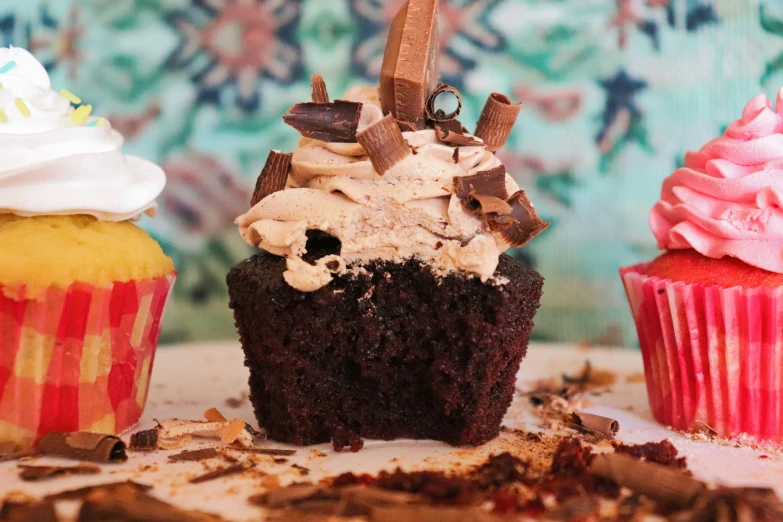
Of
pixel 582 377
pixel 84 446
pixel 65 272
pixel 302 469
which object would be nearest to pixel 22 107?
pixel 65 272

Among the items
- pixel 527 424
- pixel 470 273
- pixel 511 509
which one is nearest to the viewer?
pixel 511 509

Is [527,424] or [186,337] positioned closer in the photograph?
[527,424]

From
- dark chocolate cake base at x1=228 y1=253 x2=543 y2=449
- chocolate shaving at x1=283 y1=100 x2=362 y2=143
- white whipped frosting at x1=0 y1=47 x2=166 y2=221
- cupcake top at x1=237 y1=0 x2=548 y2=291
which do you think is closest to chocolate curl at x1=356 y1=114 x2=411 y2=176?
cupcake top at x1=237 y1=0 x2=548 y2=291

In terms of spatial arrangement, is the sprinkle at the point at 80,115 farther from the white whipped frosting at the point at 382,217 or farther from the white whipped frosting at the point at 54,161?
the white whipped frosting at the point at 382,217

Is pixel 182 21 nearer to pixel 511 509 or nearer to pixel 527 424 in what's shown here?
pixel 527 424

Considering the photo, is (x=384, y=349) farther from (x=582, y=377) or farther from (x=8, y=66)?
(x=8, y=66)

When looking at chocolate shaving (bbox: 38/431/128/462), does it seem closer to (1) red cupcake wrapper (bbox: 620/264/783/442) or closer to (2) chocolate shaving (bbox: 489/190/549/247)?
(2) chocolate shaving (bbox: 489/190/549/247)

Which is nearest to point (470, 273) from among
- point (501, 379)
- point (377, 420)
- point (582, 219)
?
point (501, 379)
